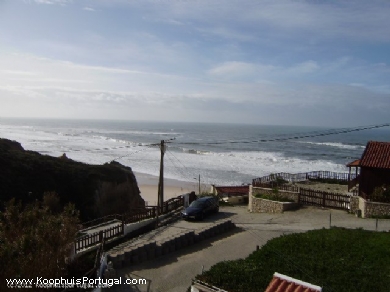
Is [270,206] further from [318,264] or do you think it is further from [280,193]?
Answer: [318,264]

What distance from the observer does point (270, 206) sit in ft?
77.3

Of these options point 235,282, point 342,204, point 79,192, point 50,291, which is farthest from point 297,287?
point 79,192

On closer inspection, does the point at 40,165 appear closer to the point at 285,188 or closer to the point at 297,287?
the point at 285,188

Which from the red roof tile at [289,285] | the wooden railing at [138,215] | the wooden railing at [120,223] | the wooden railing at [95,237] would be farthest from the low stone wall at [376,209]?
the red roof tile at [289,285]

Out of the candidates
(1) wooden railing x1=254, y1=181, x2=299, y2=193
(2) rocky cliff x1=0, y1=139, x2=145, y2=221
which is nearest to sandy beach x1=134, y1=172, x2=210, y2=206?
(2) rocky cliff x1=0, y1=139, x2=145, y2=221

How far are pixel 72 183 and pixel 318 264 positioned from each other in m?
22.8

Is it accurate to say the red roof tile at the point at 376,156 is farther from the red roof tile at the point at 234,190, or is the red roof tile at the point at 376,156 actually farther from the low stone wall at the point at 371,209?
the red roof tile at the point at 234,190

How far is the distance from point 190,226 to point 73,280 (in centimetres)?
846

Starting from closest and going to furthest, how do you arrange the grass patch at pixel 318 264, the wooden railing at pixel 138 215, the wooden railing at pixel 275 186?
the grass patch at pixel 318 264
the wooden railing at pixel 138 215
the wooden railing at pixel 275 186

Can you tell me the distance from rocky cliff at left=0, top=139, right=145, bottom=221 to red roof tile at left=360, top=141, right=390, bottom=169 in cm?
1441

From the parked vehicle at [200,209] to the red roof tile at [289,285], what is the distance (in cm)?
1165

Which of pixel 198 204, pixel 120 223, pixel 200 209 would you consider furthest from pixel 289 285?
pixel 198 204

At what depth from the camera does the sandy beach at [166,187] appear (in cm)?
3916

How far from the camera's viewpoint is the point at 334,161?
68.6 metres
